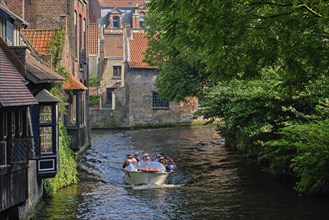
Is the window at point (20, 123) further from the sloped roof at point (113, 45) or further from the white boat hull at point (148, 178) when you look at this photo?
the sloped roof at point (113, 45)

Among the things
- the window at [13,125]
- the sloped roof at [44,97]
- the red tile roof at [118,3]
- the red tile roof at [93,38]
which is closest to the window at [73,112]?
the sloped roof at [44,97]

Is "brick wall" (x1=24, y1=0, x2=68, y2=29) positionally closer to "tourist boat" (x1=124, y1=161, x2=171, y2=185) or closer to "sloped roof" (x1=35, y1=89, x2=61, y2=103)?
"tourist boat" (x1=124, y1=161, x2=171, y2=185)

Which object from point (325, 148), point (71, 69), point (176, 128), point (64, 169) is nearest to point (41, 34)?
point (71, 69)

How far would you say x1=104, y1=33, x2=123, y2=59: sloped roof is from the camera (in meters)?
57.5

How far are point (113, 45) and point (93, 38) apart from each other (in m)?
4.48

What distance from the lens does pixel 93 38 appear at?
54.9m

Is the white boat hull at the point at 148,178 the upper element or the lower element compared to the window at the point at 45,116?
lower

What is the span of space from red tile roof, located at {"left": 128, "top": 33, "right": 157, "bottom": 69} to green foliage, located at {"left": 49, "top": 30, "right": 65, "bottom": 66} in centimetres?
2819

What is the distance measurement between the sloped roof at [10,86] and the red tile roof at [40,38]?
419 inches

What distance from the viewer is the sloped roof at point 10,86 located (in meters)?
13.3

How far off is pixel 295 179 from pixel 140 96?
33270 millimetres

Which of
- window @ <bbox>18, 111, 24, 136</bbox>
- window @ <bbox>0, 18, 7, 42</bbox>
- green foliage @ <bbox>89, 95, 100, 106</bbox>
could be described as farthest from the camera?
green foliage @ <bbox>89, 95, 100, 106</bbox>

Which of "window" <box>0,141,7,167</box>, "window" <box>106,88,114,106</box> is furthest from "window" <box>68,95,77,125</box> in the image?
"window" <box>106,88,114,106</box>

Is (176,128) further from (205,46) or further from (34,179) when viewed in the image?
(205,46)
